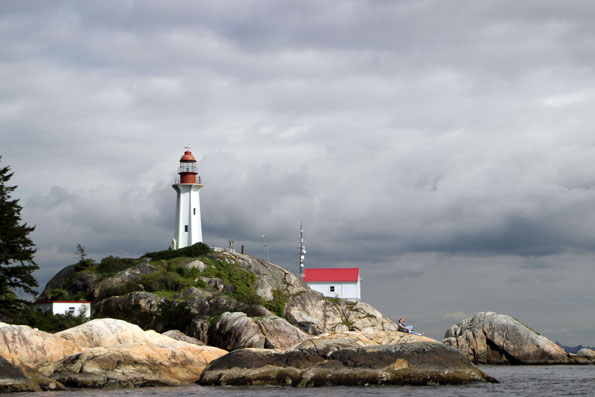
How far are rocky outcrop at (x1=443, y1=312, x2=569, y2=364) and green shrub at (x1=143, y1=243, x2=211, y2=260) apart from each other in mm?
24413

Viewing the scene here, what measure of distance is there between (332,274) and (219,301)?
106ft

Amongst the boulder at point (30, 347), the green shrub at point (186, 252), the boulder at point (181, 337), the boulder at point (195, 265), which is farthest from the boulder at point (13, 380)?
the green shrub at point (186, 252)

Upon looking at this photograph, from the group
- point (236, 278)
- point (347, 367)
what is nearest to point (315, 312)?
point (236, 278)

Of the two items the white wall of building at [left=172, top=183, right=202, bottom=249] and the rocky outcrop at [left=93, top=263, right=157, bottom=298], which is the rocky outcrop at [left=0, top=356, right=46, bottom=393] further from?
the white wall of building at [left=172, top=183, right=202, bottom=249]

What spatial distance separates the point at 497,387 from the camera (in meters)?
33.0

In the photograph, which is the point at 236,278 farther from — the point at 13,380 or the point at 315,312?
the point at 13,380

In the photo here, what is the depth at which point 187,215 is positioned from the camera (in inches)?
2771

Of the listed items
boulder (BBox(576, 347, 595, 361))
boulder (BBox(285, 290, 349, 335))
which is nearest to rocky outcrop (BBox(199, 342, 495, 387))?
boulder (BBox(285, 290, 349, 335))

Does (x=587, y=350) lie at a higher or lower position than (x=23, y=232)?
lower

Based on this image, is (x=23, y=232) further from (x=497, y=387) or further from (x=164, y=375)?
(x=497, y=387)

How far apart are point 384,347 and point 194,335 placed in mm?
18257

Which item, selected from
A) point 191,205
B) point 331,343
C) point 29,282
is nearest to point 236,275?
point 191,205

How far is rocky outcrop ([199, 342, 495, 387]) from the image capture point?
31906 millimetres

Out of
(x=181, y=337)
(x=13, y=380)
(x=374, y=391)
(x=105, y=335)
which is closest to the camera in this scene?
(x=13, y=380)
